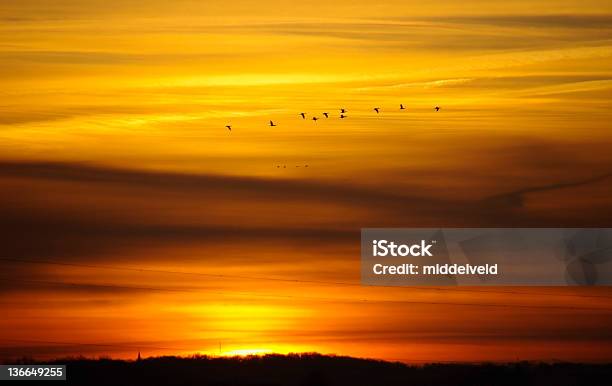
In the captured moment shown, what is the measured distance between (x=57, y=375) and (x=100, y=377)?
59.3 ft

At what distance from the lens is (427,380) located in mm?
122812

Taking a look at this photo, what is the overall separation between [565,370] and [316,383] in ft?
48.1

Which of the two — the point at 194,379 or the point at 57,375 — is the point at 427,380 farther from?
the point at 57,375

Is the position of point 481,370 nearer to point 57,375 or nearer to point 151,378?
point 151,378

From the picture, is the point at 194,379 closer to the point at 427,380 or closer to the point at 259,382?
the point at 259,382

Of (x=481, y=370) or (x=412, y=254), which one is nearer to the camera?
(x=412, y=254)

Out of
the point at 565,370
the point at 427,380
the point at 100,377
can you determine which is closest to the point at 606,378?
the point at 565,370

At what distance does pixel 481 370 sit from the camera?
127m

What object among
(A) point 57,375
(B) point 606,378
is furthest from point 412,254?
(B) point 606,378

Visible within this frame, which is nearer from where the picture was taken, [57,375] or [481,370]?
[57,375]

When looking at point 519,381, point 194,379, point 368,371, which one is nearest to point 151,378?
point 194,379

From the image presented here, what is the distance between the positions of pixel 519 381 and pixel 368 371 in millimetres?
10121

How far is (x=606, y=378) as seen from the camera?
122688 millimetres

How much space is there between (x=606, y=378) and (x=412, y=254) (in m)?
26.2
